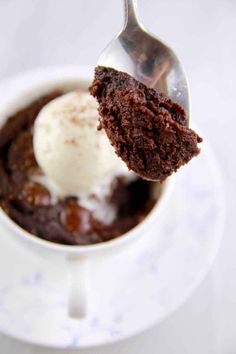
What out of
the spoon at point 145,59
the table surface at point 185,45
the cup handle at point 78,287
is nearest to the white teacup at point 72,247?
the cup handle at point 78,287

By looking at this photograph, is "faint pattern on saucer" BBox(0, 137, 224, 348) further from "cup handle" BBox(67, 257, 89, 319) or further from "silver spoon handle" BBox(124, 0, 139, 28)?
"silver spoon handle" BBox(124, 0, 139, 28)

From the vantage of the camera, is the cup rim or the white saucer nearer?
the cup rim

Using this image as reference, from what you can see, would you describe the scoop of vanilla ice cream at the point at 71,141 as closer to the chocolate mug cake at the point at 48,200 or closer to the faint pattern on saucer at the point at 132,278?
the chocolate mug cake at the point at 48,200

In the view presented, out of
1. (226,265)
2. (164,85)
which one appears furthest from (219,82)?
(164,85)

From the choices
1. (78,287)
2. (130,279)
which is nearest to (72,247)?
(78,287)

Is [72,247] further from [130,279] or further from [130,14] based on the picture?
[130,14]

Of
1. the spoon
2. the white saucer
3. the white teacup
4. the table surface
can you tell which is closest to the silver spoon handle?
the spoon

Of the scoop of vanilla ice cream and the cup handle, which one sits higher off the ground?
the scoop of vanilla ice cream

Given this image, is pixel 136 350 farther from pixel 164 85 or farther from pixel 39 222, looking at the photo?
pixel 164 85
